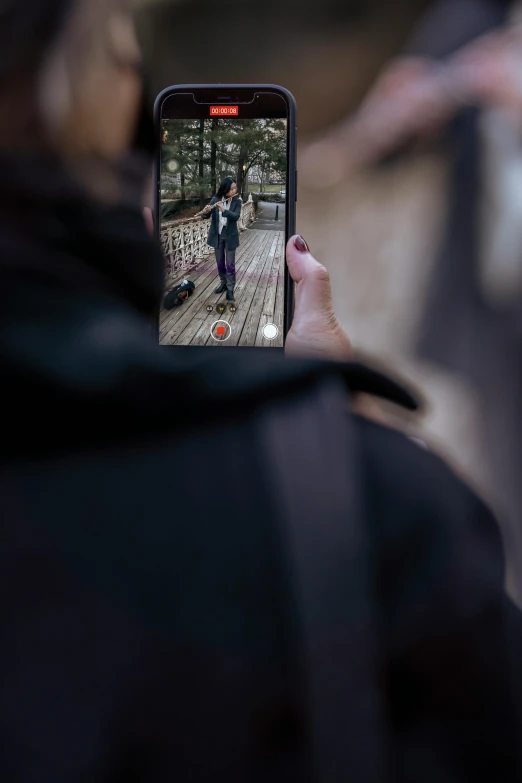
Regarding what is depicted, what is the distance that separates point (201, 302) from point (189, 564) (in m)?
0.58

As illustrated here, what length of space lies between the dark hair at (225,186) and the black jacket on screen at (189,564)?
1.92ft

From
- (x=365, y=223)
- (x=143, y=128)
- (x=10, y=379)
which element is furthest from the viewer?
(x=365, y=223)

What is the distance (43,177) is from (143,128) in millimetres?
97

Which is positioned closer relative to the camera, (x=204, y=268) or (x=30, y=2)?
(x=30, y=2)

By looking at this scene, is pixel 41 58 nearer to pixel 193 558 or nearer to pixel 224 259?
pixel 193 558

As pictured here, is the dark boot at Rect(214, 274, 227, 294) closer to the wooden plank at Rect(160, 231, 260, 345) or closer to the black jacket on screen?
the wooden plank at Rect(160, 231, 260, 345)

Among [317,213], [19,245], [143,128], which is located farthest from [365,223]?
[19,245]

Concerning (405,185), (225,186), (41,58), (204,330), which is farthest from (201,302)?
(405,185)

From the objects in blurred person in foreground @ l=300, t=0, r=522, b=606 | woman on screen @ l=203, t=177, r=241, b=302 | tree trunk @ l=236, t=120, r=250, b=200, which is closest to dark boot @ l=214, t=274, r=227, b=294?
woman on screen @ l=203, t=177, r=241, b=302

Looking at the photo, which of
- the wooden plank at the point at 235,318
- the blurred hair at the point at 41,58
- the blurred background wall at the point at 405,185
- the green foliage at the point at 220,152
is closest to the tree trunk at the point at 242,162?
the green foliage at the point at 220,152

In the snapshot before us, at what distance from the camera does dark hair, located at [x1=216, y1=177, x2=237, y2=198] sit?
790mm

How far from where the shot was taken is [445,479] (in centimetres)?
25

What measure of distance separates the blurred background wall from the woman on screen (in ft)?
3.35

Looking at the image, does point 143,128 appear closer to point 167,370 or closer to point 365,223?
point 167,370
